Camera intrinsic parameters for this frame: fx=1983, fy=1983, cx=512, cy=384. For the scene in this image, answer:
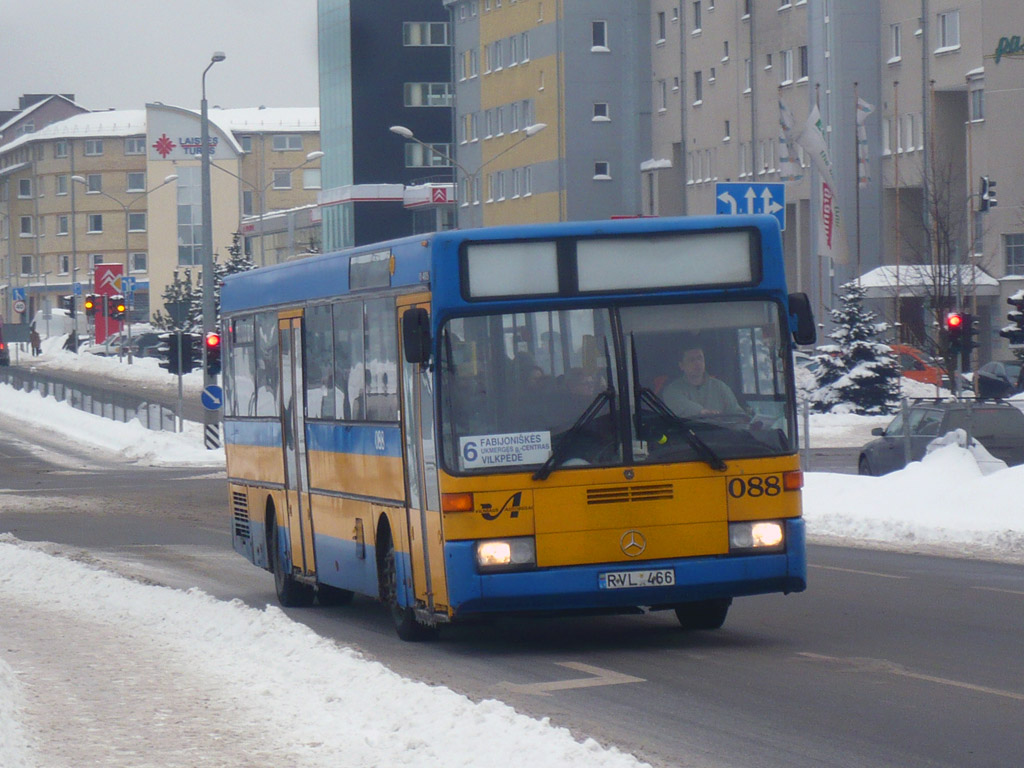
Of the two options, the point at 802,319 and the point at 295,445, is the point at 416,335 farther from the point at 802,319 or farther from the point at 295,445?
the point at 295,445

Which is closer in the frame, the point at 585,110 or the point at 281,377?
the point at 281,377

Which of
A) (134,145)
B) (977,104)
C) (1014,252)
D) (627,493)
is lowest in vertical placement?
(627,493)

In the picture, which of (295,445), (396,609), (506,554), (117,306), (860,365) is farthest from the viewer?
(117,306)

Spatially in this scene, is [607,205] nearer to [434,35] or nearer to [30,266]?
[434,35]

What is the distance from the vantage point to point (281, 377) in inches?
609

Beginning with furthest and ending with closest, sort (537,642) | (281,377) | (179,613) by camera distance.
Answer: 1. (281,377)
2. (179,613)
3. (537,642)

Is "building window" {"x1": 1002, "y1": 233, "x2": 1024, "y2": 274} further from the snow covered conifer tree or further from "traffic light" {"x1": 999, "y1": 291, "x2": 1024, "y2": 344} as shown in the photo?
the snow covered conifer tree

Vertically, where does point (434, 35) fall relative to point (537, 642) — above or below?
above

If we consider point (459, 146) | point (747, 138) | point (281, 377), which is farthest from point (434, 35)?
point (281, 377)

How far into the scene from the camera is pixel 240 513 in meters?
17.6

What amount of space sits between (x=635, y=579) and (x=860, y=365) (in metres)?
39.0

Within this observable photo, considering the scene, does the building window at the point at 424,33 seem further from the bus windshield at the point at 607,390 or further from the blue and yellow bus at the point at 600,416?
the bus windshield at the point at 607,390

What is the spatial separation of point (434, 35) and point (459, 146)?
1571 centimetres

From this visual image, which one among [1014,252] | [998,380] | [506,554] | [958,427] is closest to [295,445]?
[506,554]
